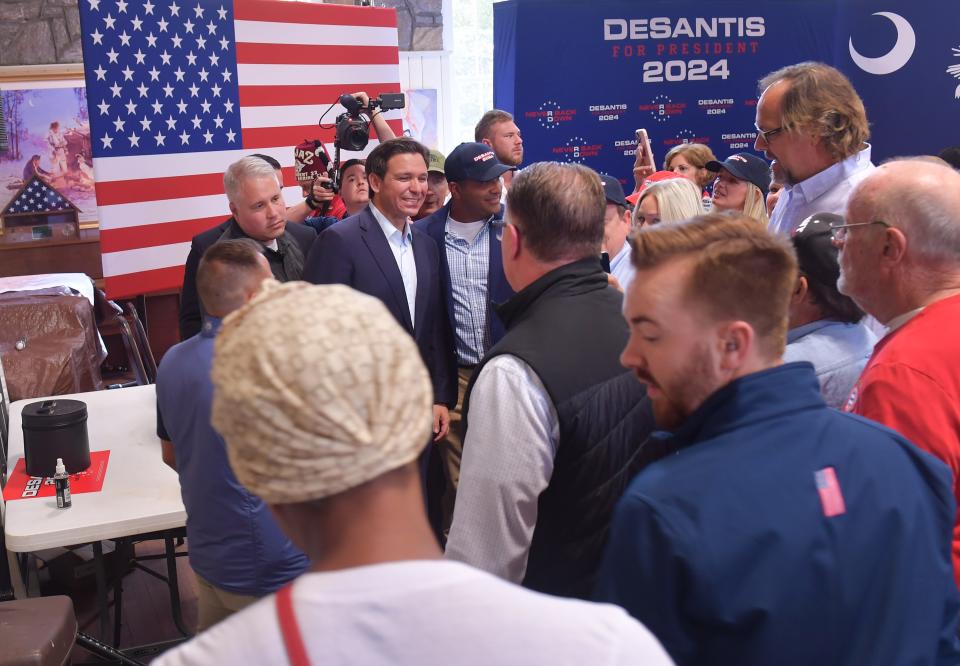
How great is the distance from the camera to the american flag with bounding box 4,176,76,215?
6.95 metres

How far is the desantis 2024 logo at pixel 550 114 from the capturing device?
641 centimetres

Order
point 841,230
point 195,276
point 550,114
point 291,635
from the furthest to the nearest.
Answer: point 550,114, point 195,276, point 841,230, point 291,635

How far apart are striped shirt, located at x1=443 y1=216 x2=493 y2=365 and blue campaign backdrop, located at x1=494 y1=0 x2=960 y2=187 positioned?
276 cm

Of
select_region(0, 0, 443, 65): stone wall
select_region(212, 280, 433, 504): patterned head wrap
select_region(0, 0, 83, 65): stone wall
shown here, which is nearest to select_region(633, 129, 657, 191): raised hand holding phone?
select_region(0, 0, 443, 65): stone wall

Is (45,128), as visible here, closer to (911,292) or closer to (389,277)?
(389,277)

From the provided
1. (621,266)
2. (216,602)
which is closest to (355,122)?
(621,266)

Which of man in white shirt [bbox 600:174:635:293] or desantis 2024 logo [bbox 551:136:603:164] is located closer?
man in white shirt [bbox 600:174:635:293]

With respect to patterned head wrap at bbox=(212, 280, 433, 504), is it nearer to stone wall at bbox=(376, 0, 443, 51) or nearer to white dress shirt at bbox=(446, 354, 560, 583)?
white dress shirt at bbox=(446, 354, 560, 583)

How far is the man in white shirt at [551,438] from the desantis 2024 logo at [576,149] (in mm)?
4775

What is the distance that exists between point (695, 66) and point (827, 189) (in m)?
4.16

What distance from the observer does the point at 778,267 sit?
1.24m

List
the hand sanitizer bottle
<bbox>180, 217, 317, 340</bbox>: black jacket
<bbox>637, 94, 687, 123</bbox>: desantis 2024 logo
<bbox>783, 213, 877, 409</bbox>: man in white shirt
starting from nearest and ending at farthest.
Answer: <bbox>783, 213, 877, 409</bbox>: man in white shirt
the hand sanitizer bottle
<bbox>180, 217, 317, 340</bbox>: black jacket
<bbox>637, 94, 687, 123</bbox>: desantis 2024 logo

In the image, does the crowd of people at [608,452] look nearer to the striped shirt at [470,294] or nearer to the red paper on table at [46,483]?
the red paper on table at [46,483]

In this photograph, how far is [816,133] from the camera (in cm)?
292
